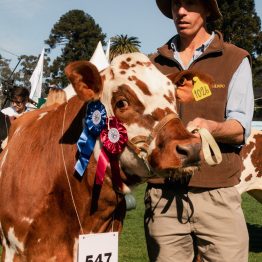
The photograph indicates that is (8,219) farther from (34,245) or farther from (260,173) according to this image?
(260,173)

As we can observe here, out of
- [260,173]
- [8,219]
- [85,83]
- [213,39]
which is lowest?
[260,173]

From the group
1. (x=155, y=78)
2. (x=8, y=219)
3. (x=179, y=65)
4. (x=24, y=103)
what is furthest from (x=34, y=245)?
(x=24, y=103)

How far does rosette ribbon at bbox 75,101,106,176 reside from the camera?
324 centimetres

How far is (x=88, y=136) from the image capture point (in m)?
3.30

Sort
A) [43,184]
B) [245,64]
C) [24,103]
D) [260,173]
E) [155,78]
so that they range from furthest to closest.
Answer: [24,103] → [260,173] → [245,64] → [43,184] → [155,78]

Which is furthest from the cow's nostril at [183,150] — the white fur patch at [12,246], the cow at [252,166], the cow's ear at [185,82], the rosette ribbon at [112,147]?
the cow at [252,166]

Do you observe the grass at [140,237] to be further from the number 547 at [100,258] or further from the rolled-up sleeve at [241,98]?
the rolled-up sleeve at [241,98]

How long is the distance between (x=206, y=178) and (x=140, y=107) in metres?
0.86

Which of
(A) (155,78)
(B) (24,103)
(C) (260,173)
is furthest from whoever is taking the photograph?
(B) (24,103)

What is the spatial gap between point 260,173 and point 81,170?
19.9 ft

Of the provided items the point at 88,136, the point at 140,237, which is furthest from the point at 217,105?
the point at 140,237

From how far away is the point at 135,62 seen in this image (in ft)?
10.7

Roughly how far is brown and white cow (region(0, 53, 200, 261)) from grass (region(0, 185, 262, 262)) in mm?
4235

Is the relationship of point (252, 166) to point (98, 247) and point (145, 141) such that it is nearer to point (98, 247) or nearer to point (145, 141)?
point (98, 247)
